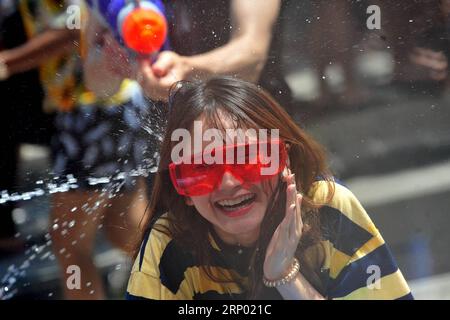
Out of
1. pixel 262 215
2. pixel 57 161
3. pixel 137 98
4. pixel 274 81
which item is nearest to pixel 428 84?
pixel 274 81

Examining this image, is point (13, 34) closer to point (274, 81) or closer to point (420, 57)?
point (274, 81)

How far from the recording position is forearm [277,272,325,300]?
2039mm

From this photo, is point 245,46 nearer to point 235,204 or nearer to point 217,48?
point 217,48

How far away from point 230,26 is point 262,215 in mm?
438

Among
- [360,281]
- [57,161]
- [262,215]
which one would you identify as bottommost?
[360,281]

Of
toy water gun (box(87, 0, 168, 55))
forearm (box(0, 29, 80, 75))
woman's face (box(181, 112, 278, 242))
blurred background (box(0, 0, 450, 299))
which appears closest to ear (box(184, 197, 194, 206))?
woman's face (box(181, 112, 278, 242))

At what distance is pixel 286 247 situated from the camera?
80.7 inches

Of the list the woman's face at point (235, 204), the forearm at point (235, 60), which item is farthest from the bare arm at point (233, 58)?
the woman's face at point (235, 204)

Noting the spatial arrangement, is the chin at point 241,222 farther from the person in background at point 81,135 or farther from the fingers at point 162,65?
the fingers at point 162,65

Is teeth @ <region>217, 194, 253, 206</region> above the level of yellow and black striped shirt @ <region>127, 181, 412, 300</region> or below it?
above

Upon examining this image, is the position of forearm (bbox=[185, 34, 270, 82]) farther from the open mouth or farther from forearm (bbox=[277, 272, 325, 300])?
forearm (bbox=[277, 272, 325, 300])

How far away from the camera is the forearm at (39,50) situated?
2117mm

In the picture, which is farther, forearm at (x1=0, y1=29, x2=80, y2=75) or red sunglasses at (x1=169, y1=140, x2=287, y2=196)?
forearm at (x1=0, y1=29, x2=80, y2=75)

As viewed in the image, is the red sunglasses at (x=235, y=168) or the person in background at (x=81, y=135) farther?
the person in background at (x=81, y=135)
